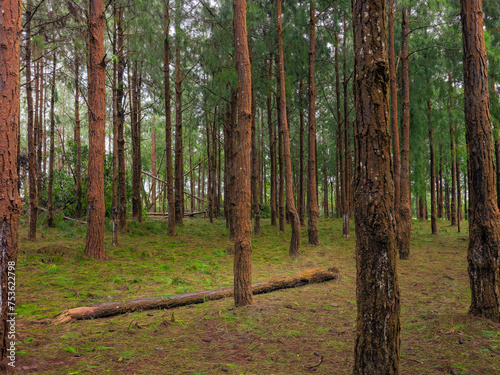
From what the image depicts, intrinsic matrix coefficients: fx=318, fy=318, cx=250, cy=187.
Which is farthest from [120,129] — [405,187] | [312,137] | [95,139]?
[405,187]

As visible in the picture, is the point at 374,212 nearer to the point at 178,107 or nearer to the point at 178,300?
the point at 178,300

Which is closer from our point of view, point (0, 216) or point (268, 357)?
point (0, 216)

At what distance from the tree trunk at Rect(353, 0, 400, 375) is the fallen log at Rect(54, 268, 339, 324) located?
3454 millimetres

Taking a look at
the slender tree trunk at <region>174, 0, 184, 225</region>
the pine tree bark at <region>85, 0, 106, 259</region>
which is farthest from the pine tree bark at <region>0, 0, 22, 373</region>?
the slender tree trunk at <region>174, 0, 184, 225</region>

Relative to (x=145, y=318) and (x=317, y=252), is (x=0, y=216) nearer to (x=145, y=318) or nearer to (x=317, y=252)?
(x=145, y=318)

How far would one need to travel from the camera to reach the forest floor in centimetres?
349

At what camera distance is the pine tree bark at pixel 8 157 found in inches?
124

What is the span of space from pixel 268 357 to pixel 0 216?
3.22m

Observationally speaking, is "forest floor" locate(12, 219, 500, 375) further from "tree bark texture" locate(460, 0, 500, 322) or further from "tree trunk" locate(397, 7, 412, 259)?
"tree trunk" locate(397, 7, 412, 259)

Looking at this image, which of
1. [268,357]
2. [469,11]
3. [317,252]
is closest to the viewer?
[268,357]

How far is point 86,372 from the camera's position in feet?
10.7

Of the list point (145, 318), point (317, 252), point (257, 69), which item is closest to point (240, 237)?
point (145, 318)

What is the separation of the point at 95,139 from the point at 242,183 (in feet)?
15.8

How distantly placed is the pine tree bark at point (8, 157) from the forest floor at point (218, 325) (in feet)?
2.16
